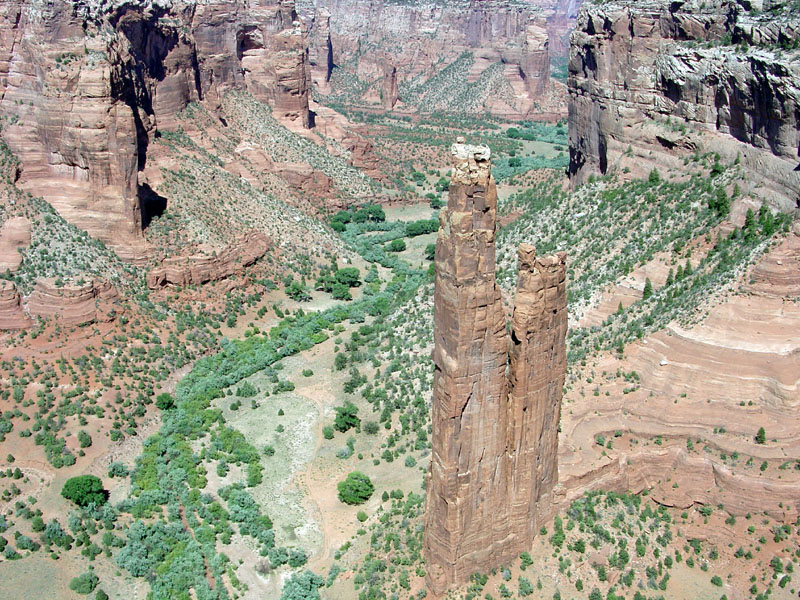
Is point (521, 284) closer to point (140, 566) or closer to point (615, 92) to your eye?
point (140, 566)

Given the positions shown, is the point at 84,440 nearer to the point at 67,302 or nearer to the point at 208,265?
the point at 67,302

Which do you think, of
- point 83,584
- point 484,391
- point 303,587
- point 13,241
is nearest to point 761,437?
point 484,391

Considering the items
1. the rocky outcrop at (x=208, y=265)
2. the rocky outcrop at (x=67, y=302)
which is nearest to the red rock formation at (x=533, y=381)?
the rocky outcrop at (x=67, y=302)

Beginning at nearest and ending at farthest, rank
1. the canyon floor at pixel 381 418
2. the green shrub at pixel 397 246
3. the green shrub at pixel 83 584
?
the canyon floor at pixel 381 418, the green shrub at pixel 83 584, the green shrub at pixel 397 246

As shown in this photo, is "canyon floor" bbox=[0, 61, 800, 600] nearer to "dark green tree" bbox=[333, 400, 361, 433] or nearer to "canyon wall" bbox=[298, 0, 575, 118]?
"dark green tree" bbox=[333, 400, 361, 433]

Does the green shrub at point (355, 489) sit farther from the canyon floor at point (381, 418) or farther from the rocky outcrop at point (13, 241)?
the rocky outcrop at point (13, 241)

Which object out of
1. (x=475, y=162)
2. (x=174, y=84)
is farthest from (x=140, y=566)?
(x=174, y=84)
